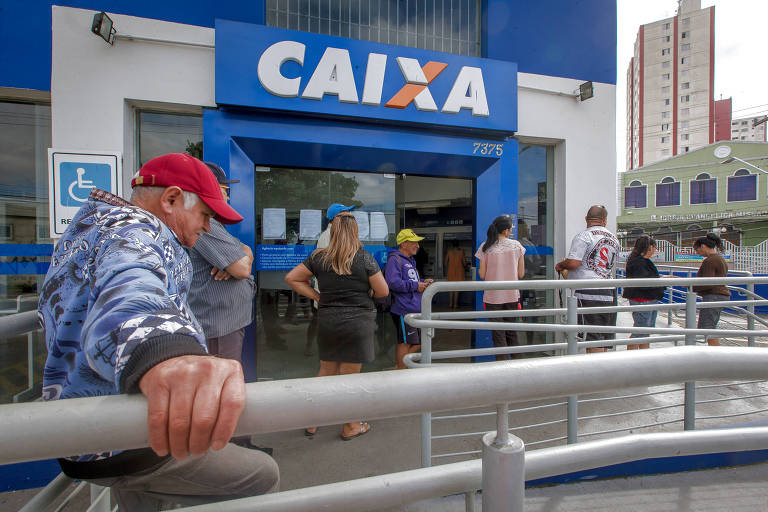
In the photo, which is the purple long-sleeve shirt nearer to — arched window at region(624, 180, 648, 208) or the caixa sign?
the caixa sign

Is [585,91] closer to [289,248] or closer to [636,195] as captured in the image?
[289,248]

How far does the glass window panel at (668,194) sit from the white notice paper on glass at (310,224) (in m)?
40.7

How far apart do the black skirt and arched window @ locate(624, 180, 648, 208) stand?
4127cm

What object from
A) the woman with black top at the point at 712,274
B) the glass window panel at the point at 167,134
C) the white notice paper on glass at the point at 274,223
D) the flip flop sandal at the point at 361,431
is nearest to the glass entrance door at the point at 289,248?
the white notice paper on glass at the point at 274,223

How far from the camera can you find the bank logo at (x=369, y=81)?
142 inches

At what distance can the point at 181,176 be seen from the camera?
4.15 ft

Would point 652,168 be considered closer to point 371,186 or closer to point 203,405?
point 371,186

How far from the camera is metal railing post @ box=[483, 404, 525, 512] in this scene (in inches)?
34.2

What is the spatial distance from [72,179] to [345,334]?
7.89 feet

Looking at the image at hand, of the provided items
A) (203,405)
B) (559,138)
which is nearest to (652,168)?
(559,138)

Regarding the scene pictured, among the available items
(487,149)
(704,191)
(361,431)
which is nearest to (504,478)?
(361,431)

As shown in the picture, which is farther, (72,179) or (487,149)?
(487,149)

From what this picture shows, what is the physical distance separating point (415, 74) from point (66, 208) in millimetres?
3343

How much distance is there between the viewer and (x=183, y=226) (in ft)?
4.23
